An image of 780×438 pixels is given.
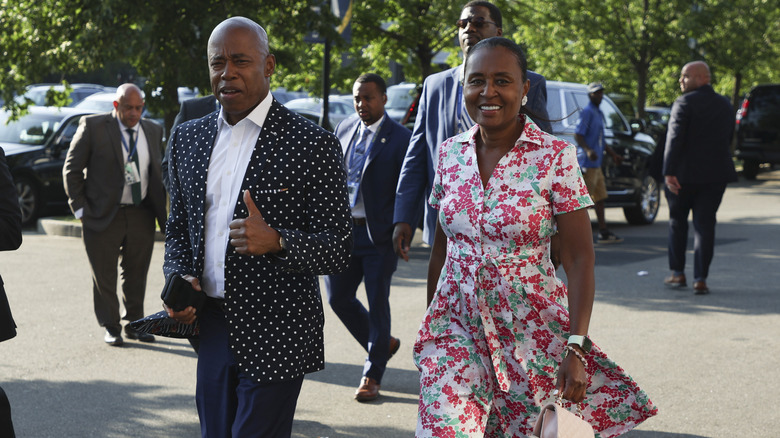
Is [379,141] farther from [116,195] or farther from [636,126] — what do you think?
[636,126]

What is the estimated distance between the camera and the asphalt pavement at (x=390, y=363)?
573 centimetres

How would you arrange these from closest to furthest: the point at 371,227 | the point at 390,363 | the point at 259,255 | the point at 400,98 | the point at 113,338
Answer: the point at 259,255
the point at 371,227
the point at 390,363
the point at 113,338
the point at 400,98

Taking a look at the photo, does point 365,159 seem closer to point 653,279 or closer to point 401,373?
point 401,373

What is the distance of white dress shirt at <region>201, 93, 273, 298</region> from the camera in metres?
3.31

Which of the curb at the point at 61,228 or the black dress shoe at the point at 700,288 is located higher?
the black dress shoe at the point at 700,288

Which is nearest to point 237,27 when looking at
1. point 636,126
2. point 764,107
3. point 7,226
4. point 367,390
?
point 7,226

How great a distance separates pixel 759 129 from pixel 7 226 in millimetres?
22951

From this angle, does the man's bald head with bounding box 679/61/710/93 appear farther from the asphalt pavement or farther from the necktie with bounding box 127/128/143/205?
the necktie with bounding box 127/128/143/205

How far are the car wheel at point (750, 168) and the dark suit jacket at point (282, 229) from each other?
22594 mm

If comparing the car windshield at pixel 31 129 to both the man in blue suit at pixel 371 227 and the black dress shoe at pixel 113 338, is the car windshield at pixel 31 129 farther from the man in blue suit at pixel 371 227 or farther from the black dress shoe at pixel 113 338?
the man in blue suit at pixel 371 227

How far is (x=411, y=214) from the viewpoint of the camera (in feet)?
16.5

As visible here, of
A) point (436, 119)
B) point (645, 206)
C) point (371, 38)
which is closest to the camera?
point (436, 119)

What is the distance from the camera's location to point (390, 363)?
7.11m

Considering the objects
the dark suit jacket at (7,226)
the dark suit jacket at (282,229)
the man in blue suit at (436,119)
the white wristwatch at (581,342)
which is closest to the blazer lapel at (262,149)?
the dark suit jacket at (282,229)
